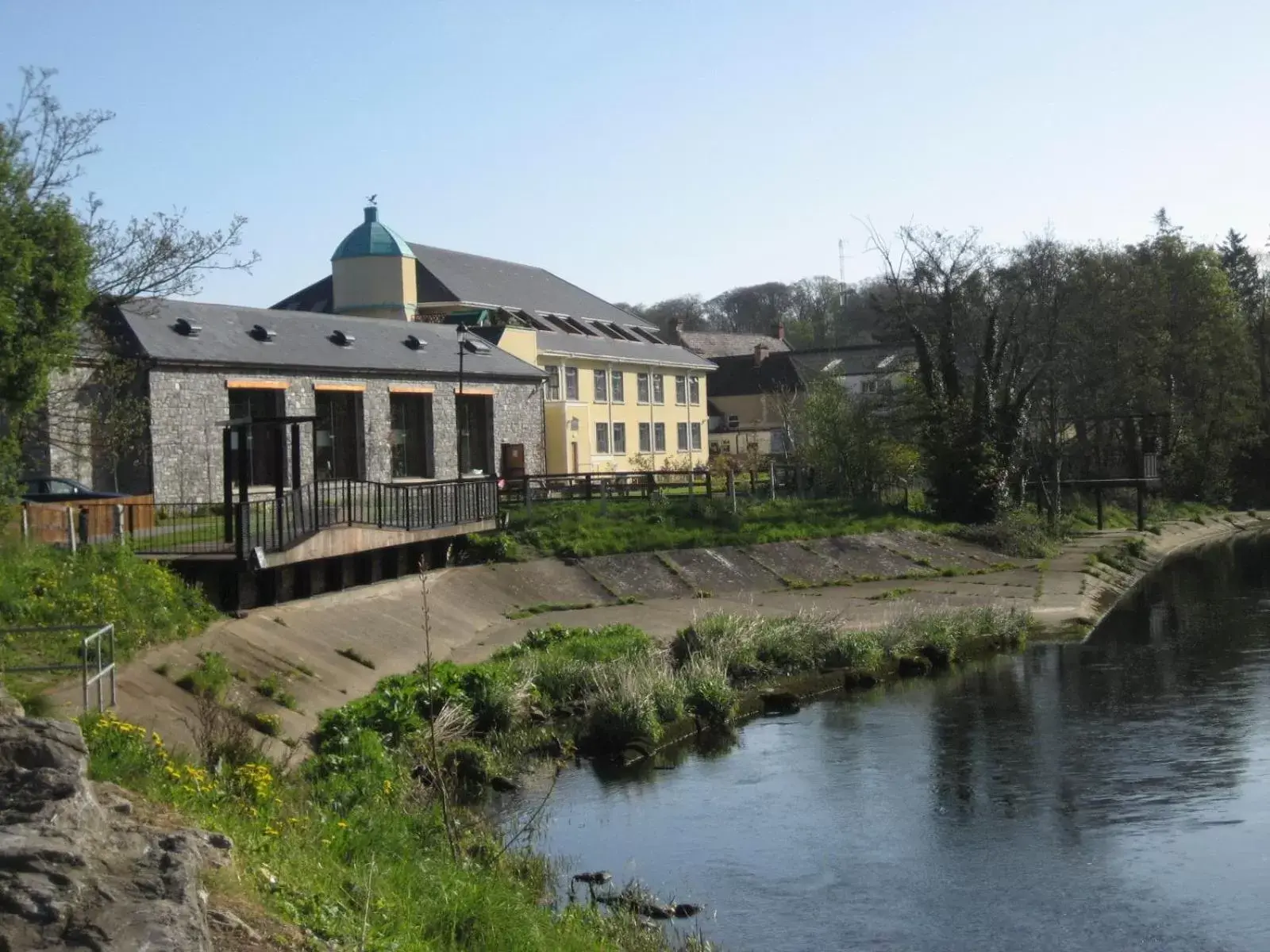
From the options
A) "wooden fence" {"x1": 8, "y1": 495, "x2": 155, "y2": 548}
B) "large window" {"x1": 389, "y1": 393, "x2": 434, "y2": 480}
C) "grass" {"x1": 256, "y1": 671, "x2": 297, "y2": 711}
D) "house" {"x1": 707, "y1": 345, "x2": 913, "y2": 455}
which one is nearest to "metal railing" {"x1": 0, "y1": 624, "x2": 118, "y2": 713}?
"grass" {"x1": 256, "y1": 671, "x2": 297, "y2": 711}

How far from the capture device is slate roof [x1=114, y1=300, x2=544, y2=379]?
33.8 metres

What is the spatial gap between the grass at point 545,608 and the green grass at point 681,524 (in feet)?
8.87

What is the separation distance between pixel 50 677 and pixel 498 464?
101ft

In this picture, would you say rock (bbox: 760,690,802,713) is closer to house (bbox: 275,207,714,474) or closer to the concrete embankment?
the concrete embankment

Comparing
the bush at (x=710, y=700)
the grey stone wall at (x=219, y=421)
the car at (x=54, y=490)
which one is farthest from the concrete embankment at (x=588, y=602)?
the grey stone wall at (x=219, y=421)

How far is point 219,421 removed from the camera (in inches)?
1350

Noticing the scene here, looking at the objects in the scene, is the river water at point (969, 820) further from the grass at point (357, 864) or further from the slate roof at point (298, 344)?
the slate roof at point (298, 344)

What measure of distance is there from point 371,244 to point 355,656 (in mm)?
34323

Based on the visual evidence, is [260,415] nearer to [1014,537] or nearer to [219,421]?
[219,421]

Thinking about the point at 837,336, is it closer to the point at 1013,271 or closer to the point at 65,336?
the point at 1013,271

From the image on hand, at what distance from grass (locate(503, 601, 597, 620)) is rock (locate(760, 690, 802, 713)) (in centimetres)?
735

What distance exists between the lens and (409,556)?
29.5 metres

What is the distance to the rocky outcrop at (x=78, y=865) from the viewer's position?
6805 millimetres

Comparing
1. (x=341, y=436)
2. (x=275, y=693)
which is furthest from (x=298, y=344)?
(x=275, y=693)
